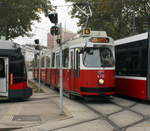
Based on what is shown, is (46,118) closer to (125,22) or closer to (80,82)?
(80,82)

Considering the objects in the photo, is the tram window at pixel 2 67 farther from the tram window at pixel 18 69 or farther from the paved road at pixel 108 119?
the paved road at pixel 108 119

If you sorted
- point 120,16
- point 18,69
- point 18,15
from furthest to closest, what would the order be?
point 120,16 < point 18,15 < point 18,69

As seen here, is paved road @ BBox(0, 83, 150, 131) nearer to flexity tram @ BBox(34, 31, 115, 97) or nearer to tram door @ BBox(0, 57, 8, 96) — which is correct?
flexity tram @ BBox(34, 31, 115, 97)

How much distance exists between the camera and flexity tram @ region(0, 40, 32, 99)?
15.6 meters

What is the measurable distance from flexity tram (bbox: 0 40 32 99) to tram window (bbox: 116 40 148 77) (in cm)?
514

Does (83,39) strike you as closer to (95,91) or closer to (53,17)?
(95,91)

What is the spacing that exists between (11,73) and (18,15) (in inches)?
402

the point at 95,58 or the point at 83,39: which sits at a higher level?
the point at 83,39

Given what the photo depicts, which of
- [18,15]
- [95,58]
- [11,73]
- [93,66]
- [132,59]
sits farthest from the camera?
[18,15]

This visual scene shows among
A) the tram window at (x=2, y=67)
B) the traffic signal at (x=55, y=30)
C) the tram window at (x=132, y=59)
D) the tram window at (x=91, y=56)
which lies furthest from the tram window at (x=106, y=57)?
the tram window at (x=2, y=67)

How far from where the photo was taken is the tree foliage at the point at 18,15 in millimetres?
23953

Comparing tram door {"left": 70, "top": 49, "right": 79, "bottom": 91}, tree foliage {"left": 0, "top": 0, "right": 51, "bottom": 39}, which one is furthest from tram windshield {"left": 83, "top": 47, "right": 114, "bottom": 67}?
tree foliage {"left": 0, "top": 0, "right": 51, "bottom": 39}

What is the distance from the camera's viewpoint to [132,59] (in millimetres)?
16047

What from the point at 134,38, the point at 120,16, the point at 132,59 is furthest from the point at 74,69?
the point at 120,16
